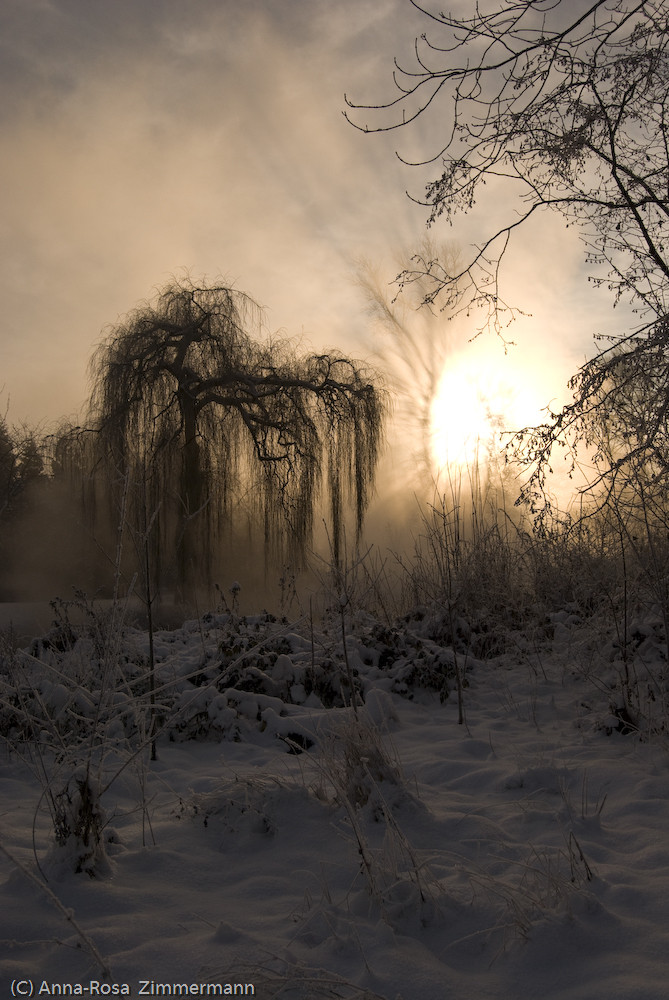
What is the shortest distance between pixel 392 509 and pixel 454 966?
11267mm

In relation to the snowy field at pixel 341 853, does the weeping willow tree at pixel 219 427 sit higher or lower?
higher

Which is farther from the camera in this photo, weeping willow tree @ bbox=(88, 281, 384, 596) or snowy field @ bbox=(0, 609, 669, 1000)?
weeping willow tree @ bbox=(88, 281, 384, 596)

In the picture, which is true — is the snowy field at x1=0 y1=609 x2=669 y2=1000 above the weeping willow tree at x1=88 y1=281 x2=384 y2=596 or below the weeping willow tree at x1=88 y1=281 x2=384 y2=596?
below

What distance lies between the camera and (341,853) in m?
2.49

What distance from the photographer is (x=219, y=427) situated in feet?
39.6

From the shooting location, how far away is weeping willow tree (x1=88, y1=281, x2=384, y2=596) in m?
11.7

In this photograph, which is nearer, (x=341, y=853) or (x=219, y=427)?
(x=341, y=853)

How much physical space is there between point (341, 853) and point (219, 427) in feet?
33.2

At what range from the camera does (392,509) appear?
42.6ft

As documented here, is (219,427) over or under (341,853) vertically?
over

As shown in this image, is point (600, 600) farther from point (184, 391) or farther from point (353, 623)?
point (184, 391)

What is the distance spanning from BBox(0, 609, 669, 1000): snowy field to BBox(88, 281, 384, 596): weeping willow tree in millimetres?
7252

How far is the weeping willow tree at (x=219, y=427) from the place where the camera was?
1171 cm

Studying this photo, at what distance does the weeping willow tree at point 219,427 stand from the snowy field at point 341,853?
23.8 feet
